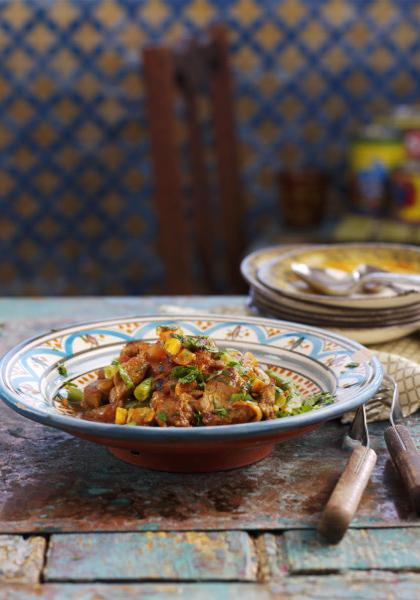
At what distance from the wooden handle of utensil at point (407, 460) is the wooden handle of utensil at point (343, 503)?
40 millimetres

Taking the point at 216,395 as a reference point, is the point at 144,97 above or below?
below

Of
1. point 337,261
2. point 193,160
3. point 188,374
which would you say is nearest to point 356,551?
point 188,374

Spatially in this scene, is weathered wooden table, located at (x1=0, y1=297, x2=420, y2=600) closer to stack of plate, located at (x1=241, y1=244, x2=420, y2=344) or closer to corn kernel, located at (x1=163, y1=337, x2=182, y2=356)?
corn kernel, located at (x1=163, y1=337, x2=182, y2=356)

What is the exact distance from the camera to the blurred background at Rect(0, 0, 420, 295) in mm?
3348

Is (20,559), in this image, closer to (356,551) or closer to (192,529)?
(192,529)

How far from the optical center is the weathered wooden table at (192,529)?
2.25 feet

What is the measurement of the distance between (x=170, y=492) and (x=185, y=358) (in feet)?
0.45

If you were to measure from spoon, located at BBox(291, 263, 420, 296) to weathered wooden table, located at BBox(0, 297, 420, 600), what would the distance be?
372mm

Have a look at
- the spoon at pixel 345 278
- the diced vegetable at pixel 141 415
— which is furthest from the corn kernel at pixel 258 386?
the spoon at pixel 345 278

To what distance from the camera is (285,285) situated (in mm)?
1327

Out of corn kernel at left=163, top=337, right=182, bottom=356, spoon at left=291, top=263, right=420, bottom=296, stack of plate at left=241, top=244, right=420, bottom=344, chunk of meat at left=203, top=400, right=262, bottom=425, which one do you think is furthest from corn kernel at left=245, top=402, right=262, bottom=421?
spoon at left=291, top=263, right=420, bottom=296

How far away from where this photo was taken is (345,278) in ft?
4.30

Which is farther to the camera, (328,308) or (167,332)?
(328,308)

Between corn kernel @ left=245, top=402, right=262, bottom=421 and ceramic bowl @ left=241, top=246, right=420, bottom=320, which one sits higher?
corn kernel @ left=245, top=402, right=262, bottom=421
